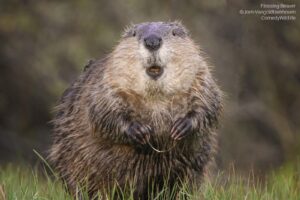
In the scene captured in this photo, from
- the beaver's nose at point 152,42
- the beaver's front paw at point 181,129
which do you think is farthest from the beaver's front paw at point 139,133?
the beaver's nose at point 152,42

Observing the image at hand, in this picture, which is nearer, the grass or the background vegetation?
the grass

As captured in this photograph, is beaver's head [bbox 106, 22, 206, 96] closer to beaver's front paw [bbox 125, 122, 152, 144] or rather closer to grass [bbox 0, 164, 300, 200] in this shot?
beaver's front paw [bbox 125, 122, 152, 144]

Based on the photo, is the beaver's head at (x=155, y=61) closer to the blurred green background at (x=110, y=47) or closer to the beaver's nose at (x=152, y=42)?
the beaver's nose at (x=152, y=42)

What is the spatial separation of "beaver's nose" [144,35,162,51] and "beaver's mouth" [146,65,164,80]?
0.34 feet

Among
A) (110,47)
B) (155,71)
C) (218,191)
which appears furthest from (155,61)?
(110,47)

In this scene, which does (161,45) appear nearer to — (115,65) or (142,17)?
(115,65)

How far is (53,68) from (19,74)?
1.17 feet

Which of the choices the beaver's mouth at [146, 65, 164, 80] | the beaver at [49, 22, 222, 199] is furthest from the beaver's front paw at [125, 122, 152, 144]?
the beaver's mouth at [146, 65, 164, 80]

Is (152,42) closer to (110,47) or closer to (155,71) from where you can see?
(155,71)

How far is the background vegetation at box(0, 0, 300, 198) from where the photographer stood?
8.70 metres

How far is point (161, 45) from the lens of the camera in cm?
523

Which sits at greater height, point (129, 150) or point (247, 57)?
point (247, 57)

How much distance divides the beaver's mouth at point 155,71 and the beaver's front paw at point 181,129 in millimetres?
294

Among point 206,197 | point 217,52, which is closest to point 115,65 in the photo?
point 206,197
